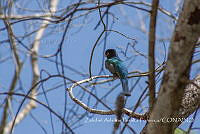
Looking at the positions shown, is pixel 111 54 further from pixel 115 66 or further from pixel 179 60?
pixel 179 60

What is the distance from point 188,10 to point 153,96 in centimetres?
39

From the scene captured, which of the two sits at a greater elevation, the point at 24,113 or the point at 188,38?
the point at 188,38

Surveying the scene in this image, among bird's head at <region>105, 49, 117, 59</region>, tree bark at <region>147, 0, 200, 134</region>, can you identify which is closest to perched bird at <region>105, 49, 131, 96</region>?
bird's head at <region>105, 49, 117, 59</region>

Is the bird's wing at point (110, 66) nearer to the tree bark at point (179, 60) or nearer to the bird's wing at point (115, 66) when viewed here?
the bird's wing at point (115, 66)

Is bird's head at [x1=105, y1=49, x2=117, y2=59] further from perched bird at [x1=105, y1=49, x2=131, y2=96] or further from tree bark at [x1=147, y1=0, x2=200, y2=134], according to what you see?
tree bark at [x1=147, y1=0, x2=200, y2=134]

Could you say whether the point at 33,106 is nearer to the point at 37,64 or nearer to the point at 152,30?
the point at 37,64

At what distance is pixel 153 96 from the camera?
164 cm

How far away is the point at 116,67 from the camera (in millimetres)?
3820

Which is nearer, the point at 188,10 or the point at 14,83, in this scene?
the point at 188,10

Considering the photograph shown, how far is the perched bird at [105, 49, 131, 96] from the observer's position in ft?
10.3

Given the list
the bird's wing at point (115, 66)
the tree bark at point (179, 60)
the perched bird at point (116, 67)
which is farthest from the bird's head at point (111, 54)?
the tree bark at point (179, 60)

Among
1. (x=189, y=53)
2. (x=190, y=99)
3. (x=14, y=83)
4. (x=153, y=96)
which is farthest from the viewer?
(x=14, y=83)

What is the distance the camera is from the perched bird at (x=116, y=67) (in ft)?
10.3

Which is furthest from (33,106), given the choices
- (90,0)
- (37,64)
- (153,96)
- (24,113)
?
(153,96)
